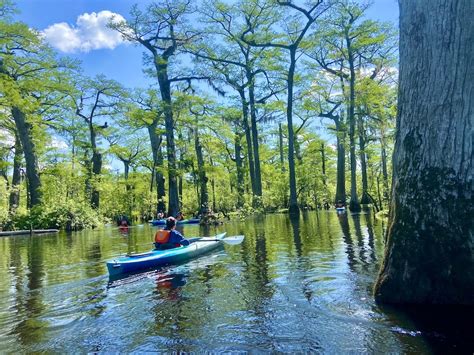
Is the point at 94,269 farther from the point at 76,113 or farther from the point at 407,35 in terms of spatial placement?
the point at 76,113

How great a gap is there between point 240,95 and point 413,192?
29569 millimetres

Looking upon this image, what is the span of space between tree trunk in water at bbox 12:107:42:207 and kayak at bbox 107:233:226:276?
1932cm

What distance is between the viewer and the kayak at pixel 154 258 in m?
9.12

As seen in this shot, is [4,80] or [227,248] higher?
[4,80]

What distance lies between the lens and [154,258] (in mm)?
9922

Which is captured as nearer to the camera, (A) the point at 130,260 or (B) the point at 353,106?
(A) the point at 130,260

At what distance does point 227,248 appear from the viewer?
13211mm

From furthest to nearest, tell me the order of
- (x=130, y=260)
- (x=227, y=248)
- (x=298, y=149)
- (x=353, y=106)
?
(x=298, y=149)
(x=353, y=106)
(x=227, y=248)
(x=130, y=260)

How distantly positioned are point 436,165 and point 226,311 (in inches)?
140

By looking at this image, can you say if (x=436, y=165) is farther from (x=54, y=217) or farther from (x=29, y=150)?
(x=29, y=150)

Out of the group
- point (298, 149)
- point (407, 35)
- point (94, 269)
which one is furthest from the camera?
point (298, 149)

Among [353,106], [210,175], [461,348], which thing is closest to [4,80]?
[210,175]

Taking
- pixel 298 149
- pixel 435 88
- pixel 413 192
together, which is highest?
pixel 298 149

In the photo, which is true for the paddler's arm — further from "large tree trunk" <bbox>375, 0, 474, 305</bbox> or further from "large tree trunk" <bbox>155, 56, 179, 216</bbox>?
"large tree trunk" <bbox>155, 56, 179, 216</bbox>
